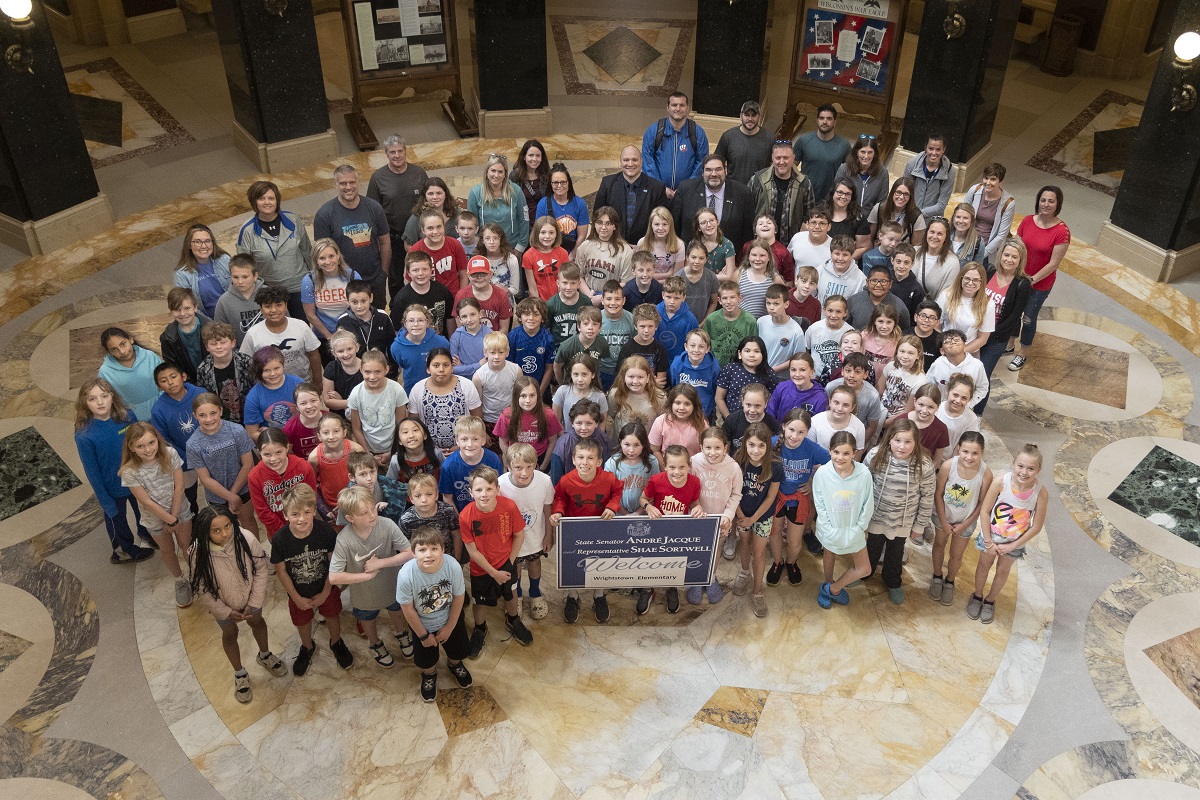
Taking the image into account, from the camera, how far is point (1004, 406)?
8.92 m

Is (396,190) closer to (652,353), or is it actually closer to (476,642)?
(652,353)

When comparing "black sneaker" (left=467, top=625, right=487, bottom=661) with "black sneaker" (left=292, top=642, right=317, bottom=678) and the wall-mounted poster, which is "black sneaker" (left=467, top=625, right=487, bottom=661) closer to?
"black sneaker" (left=292, top=642, right=317, bottom=678)

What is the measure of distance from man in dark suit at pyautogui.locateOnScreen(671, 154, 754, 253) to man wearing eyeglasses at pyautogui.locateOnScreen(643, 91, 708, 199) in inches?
23.8

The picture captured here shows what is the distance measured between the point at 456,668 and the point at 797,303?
3.68m

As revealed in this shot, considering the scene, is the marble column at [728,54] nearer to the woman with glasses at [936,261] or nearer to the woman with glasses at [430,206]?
the woman with glasses at [936,261]

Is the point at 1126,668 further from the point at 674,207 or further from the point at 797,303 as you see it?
the point at 674,207

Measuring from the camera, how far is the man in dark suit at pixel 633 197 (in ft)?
29.1

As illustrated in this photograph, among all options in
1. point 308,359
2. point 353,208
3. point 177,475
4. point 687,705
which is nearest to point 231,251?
point 353,208

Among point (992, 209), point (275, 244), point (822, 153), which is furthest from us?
point (822, 153)

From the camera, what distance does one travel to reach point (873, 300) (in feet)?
25.0

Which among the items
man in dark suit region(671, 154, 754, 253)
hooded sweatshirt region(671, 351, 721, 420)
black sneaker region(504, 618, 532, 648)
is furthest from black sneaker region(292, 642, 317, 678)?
man in dark suit region(671, 154, 754, 253)

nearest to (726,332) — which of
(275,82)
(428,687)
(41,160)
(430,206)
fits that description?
(430,206)

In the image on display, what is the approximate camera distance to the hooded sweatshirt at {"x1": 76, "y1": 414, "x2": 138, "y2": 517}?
6422 millimetres

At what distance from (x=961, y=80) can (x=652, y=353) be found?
668cm
